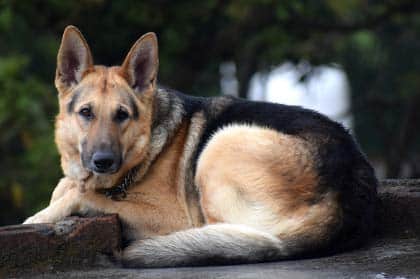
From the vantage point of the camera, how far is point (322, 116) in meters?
6.02

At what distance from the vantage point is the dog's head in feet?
18.9

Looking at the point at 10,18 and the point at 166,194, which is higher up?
the point at 10,18

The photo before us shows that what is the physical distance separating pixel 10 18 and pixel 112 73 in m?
5.54

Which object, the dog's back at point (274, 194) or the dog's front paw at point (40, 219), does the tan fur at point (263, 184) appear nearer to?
the dog's back at point (274, 194)

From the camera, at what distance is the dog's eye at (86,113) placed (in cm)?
585

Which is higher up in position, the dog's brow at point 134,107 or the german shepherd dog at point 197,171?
the dog's brow at point 134,107

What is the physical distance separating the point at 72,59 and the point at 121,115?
57 cm

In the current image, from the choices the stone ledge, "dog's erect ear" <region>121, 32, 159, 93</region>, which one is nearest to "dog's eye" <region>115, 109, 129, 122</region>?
"dog's erect ear" <region>121, 32, 159, 93</region>

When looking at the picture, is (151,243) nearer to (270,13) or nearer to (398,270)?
(398,270)

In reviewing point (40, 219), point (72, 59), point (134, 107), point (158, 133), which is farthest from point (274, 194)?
point (72, 59)

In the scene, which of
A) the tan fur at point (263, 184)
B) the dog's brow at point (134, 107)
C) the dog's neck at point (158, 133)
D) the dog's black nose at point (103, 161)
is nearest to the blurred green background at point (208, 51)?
the dog's neck at point (158, 133)

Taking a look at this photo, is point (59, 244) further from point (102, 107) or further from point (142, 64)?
point (142, 64)

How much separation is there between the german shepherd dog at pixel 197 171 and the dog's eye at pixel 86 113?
1 cm

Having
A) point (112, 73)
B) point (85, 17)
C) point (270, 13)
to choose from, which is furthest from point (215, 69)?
point (112, 73)
